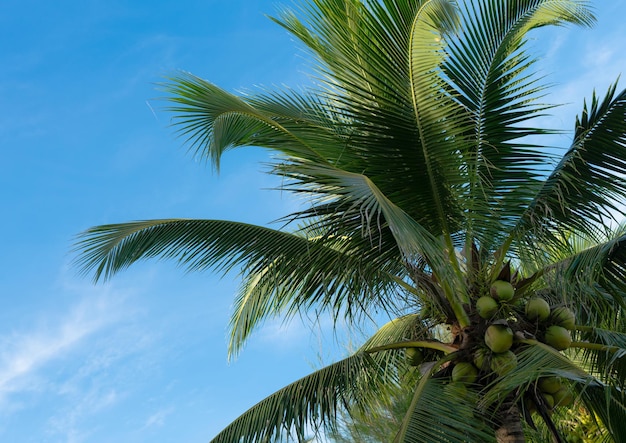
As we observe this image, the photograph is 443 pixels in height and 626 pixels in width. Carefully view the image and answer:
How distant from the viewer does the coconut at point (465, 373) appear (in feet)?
16.3

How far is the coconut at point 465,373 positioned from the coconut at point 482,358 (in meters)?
0.05

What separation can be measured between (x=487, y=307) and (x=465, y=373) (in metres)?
0.48

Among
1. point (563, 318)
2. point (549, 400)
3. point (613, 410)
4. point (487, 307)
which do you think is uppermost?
point (487, 307)

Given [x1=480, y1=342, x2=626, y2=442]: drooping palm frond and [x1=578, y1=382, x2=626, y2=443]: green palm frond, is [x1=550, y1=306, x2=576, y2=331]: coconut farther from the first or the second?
[x1=578, y1=382, x2=626, y2=443]: green palm frond

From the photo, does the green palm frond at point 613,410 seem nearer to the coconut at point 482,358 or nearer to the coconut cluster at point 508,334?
the coconut cluster at point 508,334

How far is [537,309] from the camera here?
5090mm

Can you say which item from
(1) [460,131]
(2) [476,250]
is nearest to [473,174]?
(1) [460,131]

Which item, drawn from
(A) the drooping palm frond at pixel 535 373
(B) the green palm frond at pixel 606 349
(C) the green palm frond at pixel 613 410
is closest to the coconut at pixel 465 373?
(A) the drooping palm frond at pixel 535 373

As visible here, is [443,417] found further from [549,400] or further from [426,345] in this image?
[549,400]

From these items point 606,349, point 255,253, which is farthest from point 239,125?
point 606,349

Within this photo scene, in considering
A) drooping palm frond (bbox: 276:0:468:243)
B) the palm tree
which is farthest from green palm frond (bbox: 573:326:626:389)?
drooping palm frond (bbox: 276:0:468:243)

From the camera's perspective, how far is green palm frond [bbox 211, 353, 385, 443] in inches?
219

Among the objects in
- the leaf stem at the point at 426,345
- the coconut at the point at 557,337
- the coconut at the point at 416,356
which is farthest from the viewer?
the coconut at the point at 416,356

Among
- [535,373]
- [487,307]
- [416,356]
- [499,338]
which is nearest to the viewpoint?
[535,373]
